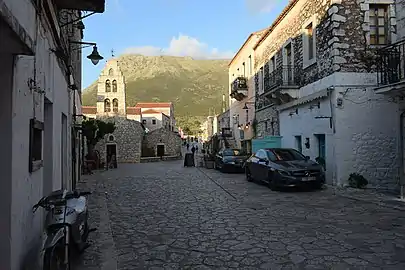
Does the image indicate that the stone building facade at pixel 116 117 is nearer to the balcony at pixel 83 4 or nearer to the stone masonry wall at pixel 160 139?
the stone masonry wall at pixel 160 139

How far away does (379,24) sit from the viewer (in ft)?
47.4

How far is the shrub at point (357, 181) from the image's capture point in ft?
45.0

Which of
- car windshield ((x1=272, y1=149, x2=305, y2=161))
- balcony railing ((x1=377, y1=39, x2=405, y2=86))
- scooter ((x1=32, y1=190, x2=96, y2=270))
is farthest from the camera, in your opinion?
car windshield ((x1=272, y1=149, x2=305, y2=161))

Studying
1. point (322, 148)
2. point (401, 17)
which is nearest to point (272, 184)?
point (322, 148)

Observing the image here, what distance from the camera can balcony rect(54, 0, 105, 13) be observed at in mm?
7324

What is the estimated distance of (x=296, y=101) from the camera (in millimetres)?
17812

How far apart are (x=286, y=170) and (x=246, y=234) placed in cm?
665

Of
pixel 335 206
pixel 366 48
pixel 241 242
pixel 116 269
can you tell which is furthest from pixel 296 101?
pixel 116 269

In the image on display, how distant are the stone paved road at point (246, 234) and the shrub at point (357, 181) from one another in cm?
250

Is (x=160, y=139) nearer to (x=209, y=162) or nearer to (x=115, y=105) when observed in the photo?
(x=115, y=105)

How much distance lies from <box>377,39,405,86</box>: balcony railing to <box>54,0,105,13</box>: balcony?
7925 millimetres

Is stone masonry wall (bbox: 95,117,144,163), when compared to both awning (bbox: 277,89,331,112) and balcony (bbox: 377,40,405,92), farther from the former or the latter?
balcony (bbox: 377,40,405,92)

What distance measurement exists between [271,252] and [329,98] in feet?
31.8

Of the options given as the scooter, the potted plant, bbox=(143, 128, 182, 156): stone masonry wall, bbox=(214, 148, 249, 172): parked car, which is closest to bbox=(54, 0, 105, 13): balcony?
the scooter
